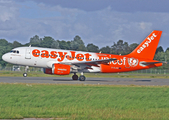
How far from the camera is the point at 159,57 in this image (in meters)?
117

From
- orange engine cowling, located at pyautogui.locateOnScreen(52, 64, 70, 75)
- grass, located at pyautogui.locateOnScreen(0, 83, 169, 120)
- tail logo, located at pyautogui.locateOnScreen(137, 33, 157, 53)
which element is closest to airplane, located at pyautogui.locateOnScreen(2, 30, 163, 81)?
orange engine cowling, located at pyautogui.locateOnScreen(52, 64, 70, 75)

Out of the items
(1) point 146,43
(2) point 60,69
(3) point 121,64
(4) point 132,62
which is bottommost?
(2) point 60,69

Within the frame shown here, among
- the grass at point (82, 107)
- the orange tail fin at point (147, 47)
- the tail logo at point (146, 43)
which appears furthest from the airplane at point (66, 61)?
the grass at point (82, 107)

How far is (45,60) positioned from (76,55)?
13.3 ft

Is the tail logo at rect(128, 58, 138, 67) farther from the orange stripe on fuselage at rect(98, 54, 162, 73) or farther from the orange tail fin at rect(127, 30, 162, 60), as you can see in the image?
the orange tail fin at rect(127, 30, 162, 60)

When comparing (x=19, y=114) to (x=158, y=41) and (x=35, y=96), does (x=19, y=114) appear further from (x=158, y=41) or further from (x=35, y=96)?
(x=158, y=41)

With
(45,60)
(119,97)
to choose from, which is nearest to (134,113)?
(119,97)

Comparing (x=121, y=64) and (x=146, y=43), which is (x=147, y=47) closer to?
(x=146, y=43)

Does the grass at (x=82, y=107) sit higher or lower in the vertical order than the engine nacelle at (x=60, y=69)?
lower

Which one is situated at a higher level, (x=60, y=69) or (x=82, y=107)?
(x=60, y=69)

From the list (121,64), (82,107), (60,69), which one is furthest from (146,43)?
(82,107)

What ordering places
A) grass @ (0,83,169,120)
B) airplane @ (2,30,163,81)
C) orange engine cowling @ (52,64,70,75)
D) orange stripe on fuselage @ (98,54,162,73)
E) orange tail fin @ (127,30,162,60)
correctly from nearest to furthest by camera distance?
grass @ (0,83,169,120), orange engine cowling @ (52,64,70,75), airplane @ (2,30,163,81), orange stripe on fuselage @ (98,54,162,73), orange tail fin @ (127,30,162,60)

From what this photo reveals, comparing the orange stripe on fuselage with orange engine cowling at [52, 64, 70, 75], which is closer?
orange engine cowling at [52, 64, 70, 75]

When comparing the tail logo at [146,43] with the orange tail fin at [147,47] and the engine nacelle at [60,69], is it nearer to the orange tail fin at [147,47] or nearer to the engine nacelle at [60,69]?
the orange tail fin at [147,47]
